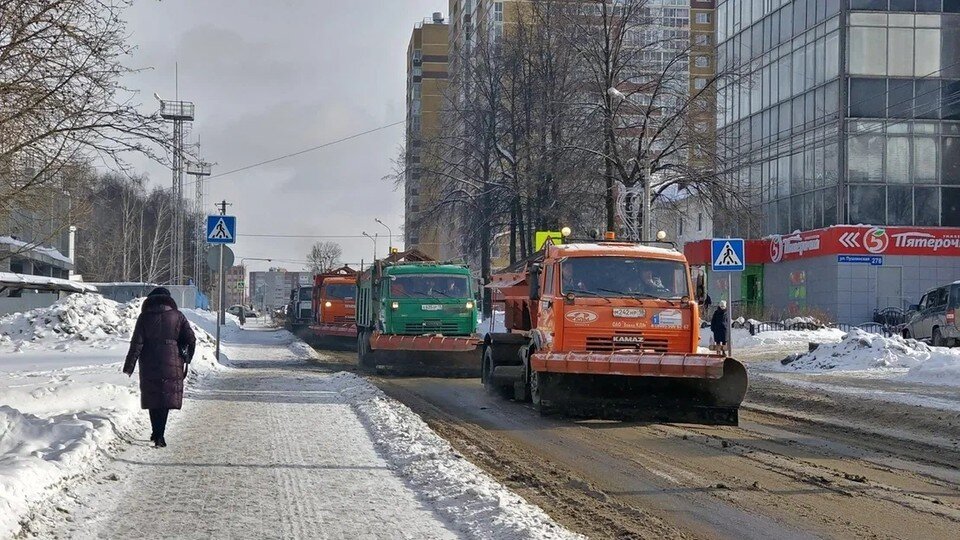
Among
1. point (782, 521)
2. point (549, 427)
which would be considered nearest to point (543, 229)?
point (549, 427)

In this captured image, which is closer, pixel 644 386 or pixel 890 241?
pixel 644 386

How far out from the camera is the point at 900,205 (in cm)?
4738

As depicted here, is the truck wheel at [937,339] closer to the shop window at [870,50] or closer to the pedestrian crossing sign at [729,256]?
the pedestrian crossing sign at [729,256]

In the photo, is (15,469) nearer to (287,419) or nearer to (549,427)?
(287,419)

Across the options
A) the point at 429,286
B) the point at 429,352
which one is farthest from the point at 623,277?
the point at 429,286

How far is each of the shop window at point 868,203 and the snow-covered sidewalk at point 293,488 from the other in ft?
122

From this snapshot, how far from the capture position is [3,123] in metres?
12.2

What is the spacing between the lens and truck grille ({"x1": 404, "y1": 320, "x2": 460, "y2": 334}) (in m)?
25.6

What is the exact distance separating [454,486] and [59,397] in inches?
295

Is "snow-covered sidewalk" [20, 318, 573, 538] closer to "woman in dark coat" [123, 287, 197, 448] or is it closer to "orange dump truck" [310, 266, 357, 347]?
"woman in dark coat" [123, 287, 197, 448]

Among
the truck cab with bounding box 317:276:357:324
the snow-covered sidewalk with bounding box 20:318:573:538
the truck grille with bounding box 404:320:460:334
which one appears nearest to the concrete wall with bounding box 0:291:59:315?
the truck cab with bounding box 317:276:357:324

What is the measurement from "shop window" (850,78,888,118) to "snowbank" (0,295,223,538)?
30543 mm

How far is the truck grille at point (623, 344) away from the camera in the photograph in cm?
1564

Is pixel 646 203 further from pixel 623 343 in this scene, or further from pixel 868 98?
pixel 868 98
